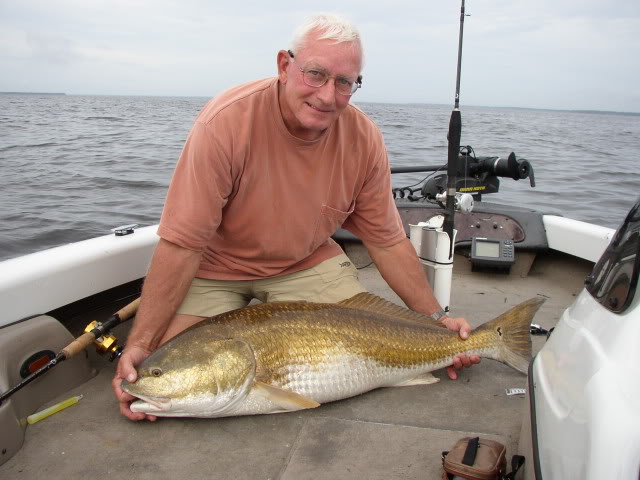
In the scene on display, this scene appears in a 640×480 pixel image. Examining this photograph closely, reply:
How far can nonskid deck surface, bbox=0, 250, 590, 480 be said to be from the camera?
257 centimetres

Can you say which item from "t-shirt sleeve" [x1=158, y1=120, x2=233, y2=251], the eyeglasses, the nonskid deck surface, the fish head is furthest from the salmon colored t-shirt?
the nonskid deck surface

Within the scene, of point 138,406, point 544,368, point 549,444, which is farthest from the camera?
point 138,406

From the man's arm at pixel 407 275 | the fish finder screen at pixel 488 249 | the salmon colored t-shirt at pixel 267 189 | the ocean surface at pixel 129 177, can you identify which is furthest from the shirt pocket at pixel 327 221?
the ocean surface at pixel 129 177

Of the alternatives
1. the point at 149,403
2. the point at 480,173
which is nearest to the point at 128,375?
the point at 149,403

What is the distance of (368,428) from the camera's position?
112 inches

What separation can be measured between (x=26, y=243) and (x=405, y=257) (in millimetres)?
6889

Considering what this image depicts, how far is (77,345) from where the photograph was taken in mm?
3012

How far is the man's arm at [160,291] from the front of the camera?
9.82ft

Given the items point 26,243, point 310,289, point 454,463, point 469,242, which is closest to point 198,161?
point 310,289

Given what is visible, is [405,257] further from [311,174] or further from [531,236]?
[531,236]

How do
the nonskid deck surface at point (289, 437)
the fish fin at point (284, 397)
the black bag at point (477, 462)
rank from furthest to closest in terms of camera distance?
the fish fin at point (284, 397), the nonskid deck surface at point (289, 437), the black bag at point (477, 462)

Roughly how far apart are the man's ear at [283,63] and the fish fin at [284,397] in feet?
5.06

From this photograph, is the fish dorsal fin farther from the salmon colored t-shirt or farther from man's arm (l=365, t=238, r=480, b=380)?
the salmon colored t-shirt

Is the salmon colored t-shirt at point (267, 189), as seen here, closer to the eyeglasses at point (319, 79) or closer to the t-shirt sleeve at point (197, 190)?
the t-shirt sleeve at point (197, 190)
